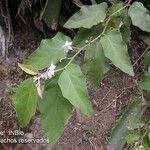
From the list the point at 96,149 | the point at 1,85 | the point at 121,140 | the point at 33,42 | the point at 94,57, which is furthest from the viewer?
the point at 33,42

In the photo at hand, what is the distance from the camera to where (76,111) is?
5.46ft

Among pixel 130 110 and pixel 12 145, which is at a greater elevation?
pixel 130 110

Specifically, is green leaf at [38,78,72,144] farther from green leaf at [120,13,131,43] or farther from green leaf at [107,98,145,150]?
green leaf at [107,98,145,150]

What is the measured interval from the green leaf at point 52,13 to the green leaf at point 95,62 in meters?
0.65

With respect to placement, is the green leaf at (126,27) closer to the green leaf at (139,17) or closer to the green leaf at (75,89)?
the green leaf at (139,17)

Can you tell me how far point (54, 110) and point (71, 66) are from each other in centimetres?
11

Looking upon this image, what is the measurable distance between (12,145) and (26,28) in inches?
25.8

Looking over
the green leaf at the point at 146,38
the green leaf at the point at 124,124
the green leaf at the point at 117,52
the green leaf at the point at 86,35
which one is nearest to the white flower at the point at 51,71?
the green leaf at the point at 117,52

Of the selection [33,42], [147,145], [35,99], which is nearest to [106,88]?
[33,42]

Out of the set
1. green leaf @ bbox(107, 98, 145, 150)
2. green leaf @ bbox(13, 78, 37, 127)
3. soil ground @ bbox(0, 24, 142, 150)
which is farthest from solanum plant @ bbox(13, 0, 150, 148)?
soil ground @ bbox(0, 24, 142, 150)

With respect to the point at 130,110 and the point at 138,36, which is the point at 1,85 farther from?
the point at 138,36

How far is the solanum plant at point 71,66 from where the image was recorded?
2.53ft

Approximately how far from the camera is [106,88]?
1774mm

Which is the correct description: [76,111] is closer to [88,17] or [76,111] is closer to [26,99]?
[88,17]
